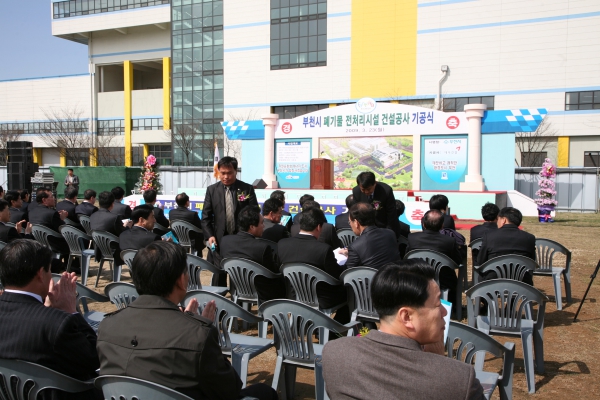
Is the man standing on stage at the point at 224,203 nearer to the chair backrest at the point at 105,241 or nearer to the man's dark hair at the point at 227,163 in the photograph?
the man's dark hair at the point at 227,163

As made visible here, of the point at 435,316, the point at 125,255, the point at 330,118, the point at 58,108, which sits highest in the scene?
the point at 58,108

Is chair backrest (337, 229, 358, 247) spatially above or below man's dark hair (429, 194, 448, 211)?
below

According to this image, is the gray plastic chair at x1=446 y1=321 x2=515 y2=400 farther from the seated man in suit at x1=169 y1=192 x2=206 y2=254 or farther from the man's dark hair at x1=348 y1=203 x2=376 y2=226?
the seated man in suit at x1=169 y1=192 x2=206 y2=254

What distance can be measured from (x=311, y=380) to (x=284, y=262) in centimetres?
100

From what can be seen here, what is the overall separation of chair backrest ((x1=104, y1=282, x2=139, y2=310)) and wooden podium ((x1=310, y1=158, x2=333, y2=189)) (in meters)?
15.8

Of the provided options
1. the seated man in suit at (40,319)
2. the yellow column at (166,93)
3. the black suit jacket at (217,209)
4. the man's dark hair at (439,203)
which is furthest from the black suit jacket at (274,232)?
the yellow column at (166,93)

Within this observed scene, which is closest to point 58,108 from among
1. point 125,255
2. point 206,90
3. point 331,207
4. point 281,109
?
point 206,90

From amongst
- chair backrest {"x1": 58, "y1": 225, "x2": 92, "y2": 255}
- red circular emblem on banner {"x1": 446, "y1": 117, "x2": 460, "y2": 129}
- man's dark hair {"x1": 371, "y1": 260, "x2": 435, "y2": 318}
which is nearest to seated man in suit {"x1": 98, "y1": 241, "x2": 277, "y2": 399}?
man's dark hair {"x1": 371, "y1": 260, "x2": 435, "y2": 318}

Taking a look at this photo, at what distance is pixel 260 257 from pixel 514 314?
7.03 ft

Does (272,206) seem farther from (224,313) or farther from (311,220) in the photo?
(224,313)

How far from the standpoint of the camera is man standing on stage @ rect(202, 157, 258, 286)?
224 inches

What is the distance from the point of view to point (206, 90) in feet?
119

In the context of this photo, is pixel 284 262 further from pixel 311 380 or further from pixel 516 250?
pixel 516 250

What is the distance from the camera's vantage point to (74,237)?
7.39 m
